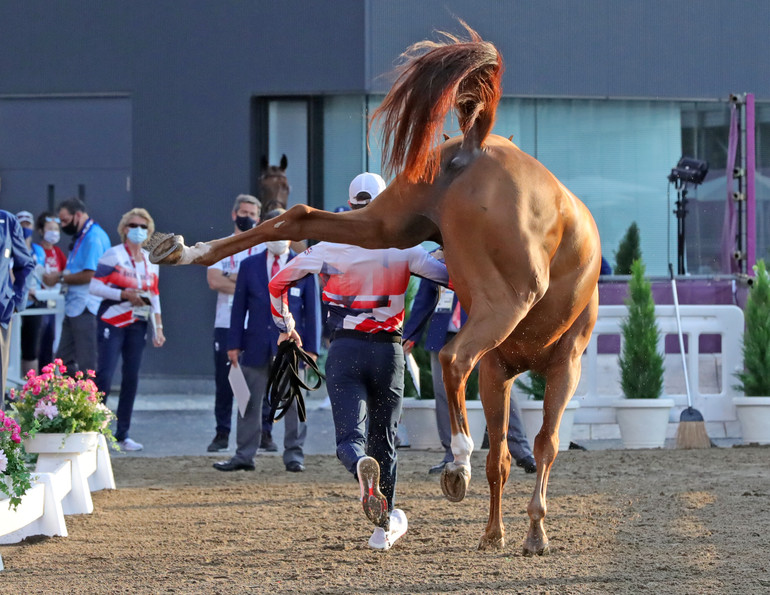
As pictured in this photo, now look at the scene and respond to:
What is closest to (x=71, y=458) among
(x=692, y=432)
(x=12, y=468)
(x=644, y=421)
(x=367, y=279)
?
(x=12, y=468)

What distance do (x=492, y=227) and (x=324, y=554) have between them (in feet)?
6.42

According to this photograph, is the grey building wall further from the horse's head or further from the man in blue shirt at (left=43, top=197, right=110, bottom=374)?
the man in blue shirt at (left=43, top=197, right=110, bottom=374)

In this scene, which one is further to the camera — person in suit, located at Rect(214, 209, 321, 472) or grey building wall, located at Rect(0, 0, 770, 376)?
grey building wall, located at Rect(0, 0, 770, 376)

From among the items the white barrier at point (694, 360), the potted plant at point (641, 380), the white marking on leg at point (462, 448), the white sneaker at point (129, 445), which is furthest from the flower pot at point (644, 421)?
the white marking on leg at point (462, 448)

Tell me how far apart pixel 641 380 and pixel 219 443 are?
11.9 ft

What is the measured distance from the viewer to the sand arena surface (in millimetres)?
5273

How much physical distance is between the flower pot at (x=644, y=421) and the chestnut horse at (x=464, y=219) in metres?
4.77

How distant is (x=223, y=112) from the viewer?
14.7m

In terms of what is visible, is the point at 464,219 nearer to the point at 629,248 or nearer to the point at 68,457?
the point at 68,457

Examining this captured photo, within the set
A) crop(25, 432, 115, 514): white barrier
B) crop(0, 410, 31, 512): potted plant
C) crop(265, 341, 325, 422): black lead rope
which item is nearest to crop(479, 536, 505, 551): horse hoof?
crop(265, 341, 325, 422): black lead rope

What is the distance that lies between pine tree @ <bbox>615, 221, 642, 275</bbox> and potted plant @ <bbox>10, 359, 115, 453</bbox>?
8.94m

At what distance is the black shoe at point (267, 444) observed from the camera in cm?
1030

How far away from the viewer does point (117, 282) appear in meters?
10.1

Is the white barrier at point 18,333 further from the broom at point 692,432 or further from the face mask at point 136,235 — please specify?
the broom at point 692,432
